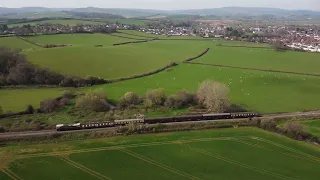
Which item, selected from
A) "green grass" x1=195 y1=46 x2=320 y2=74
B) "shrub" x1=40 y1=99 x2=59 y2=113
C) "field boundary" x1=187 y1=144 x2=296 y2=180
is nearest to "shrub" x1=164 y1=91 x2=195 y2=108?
"field boundary" x1=187 y1=144 x2=296 y2=180

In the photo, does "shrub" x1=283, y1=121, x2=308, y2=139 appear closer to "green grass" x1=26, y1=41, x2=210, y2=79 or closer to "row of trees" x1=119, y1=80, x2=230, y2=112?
"row of trees" x1=119, y1=80, x2=230, y2=112

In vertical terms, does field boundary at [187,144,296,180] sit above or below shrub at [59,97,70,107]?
below

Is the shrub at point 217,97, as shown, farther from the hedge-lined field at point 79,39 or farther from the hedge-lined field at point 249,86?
the hedge-lined field at point 79,39

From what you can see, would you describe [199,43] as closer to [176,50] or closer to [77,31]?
[176,50]

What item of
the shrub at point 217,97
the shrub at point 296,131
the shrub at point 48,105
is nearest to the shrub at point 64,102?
the shrub at point 48,105

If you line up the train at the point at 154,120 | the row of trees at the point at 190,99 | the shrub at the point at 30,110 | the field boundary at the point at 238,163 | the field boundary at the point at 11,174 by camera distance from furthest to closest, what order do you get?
the row of trees at the point at 190,99 → the shrub at the point at 30,110 → the train at the point at 154,120 → the field boundary at the point at 238,163 → the field boundary at the point at 11,174

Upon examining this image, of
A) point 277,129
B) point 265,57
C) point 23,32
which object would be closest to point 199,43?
point 265,57

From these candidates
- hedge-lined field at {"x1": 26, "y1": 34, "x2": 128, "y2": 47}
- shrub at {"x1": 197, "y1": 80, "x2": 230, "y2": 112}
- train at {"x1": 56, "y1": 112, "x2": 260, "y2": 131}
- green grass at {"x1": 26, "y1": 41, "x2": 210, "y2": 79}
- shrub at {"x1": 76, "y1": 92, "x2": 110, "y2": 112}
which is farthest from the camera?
hedge-lined field at {"x1": 26, "y1": 34, "x2": 128, "y2": 47}
